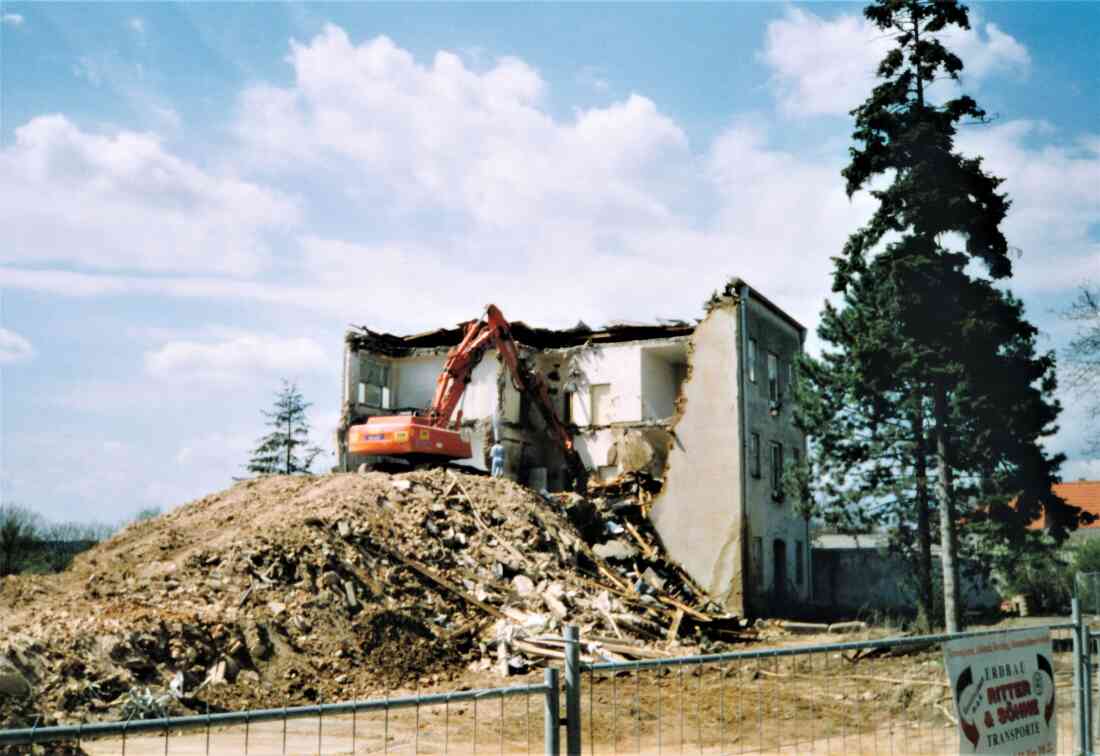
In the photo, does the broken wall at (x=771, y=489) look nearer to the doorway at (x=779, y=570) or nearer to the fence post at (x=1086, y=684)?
the doorway at (x=779, y=570)

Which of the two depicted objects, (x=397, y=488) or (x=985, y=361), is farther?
(x=397, y=488)

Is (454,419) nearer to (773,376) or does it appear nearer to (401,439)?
(401,439)

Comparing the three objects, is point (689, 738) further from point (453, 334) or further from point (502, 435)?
point (453, 334)

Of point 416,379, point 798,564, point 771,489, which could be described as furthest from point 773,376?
point 416,379

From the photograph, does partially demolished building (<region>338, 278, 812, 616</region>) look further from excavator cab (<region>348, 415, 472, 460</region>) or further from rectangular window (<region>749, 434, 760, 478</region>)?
excavator cab (<region>348, 415, 472, 460</region>)

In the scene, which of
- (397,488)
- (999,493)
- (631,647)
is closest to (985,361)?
(999,493)

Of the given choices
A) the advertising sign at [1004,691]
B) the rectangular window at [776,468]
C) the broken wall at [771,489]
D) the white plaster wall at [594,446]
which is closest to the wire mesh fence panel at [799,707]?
the advertising sign at [1004,691]

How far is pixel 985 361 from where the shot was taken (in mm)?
23938

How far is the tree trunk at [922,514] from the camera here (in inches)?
1026

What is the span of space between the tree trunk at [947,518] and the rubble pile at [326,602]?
4933 millimetres

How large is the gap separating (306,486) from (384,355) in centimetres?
1104

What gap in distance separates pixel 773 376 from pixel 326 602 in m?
18.8

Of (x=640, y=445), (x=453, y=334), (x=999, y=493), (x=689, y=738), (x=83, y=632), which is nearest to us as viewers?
(x=689, y=738)

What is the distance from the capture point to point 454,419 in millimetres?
34281
